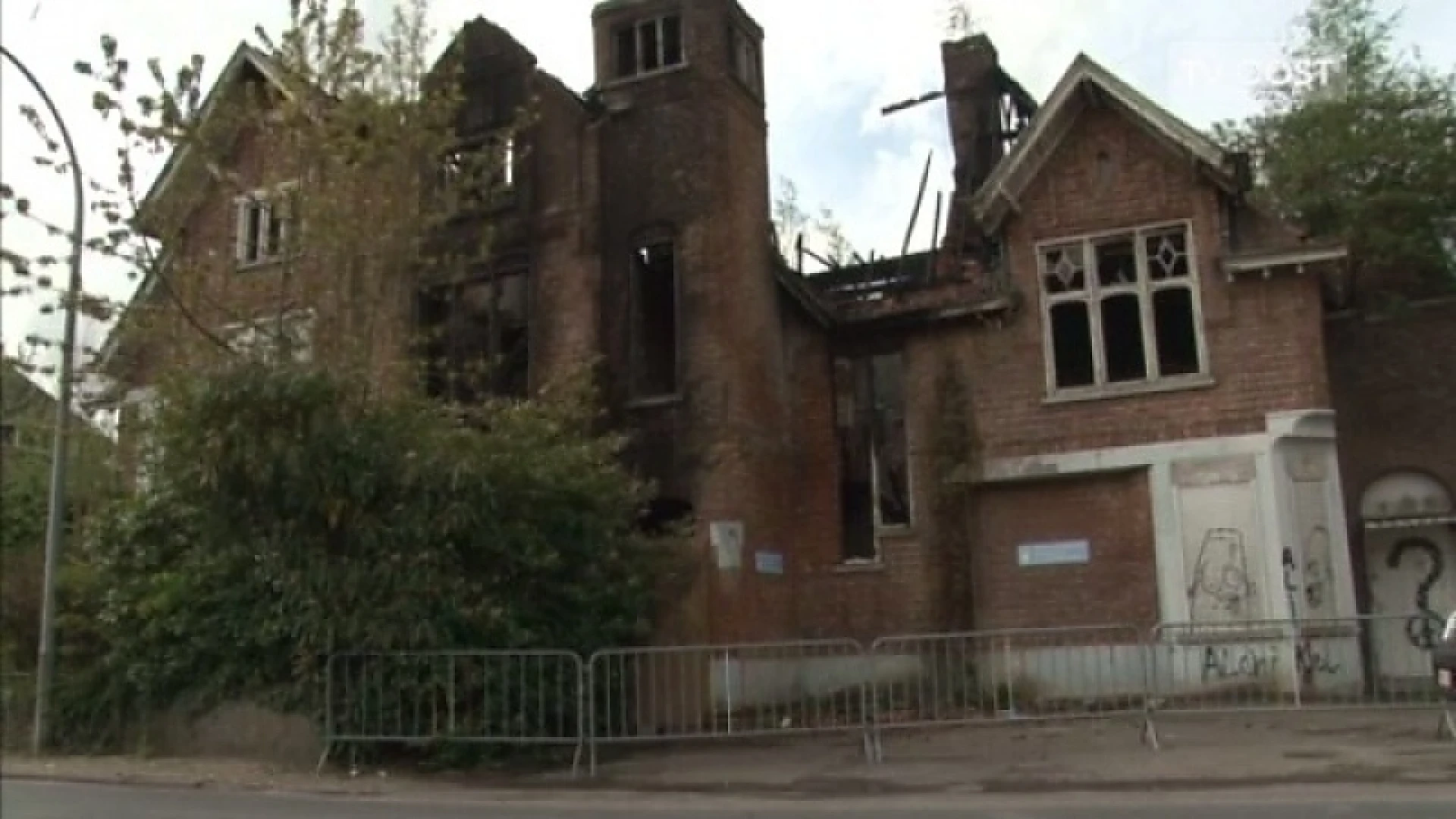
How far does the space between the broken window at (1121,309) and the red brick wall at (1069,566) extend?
1.54 m

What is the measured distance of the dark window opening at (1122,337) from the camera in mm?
18547

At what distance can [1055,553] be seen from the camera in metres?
18.4

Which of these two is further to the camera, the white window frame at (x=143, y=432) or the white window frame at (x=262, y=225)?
the white window frame at (x=262, y=225)

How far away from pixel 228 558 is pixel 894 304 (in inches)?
396

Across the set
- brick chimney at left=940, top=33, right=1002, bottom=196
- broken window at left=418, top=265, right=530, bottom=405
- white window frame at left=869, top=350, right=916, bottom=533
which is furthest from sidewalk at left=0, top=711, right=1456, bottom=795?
brick chimney at left=940, top=33, right=1002, bottom=196

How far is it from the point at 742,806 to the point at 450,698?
387 centimetres

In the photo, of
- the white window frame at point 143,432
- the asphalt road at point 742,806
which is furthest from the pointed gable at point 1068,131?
the white window frame at point 143,432

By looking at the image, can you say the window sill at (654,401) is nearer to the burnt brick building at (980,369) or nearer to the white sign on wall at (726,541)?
the burnt brick building at (980,369)

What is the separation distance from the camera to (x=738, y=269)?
63.0ft

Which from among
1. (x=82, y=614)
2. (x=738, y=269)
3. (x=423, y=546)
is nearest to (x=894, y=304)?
(x=738, y=269)

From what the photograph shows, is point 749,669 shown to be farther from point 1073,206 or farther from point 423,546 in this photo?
point 1073,206

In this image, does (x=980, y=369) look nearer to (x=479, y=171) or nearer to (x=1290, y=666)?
(x=1290, y=666)

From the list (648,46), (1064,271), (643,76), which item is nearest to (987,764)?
(1064,271)

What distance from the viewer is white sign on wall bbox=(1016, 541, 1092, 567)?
18219 mm
